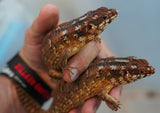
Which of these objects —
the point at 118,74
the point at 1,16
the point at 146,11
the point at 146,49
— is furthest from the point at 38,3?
the point at 118,74

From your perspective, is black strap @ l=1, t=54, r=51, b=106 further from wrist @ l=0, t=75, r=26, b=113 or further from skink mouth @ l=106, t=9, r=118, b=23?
skink mouth @ l=106, t=9, r=118, b=23

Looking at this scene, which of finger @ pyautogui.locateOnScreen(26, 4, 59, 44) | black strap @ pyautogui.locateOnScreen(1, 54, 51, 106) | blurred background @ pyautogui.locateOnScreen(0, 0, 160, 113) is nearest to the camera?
finger @ pyautogui.locateOnScreen(26, 4, 59, 44)

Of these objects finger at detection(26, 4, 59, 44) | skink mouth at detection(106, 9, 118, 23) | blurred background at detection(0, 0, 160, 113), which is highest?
Answer: finger at detection(26, 4, 59, 44)

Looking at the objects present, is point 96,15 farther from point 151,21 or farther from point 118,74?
point 151,21

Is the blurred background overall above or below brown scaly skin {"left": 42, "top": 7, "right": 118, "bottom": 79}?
below

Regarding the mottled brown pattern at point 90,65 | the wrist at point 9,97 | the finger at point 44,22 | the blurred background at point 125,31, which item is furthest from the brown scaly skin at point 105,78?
the blurred background at point 125,31

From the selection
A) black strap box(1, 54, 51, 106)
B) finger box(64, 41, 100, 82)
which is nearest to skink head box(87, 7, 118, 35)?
finger box(64, 41, 100, 82)

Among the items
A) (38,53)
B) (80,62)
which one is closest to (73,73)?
(80,62)

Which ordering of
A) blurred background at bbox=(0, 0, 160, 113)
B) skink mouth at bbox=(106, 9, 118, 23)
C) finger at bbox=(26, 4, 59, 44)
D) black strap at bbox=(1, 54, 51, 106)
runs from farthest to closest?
blurred background at bbox=(0, 0, 160, 113)
black strap at bbox=(1, 54, 51, 106)
finger at bbox=(26, 4, 59, 44)
skink mouth at bbox=(106, 9, 118, 23)
